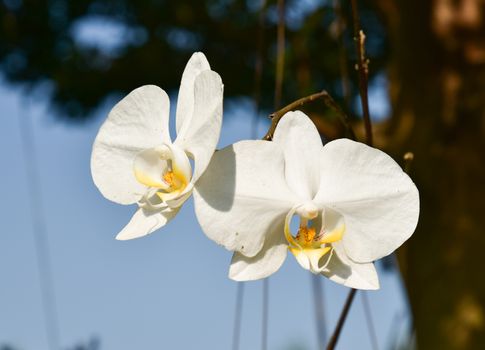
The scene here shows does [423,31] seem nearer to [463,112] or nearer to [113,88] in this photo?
[463,112]

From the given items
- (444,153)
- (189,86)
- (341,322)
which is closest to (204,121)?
(189,86)

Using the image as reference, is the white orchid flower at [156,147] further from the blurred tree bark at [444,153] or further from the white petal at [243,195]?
the blurred tree bark at [444,153]

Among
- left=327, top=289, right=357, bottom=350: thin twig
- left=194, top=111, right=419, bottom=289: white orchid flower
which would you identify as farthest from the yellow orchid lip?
left=327, top=289, right=357, bottom=350: thin twig

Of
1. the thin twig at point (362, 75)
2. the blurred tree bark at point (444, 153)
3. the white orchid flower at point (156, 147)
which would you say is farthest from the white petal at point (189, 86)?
the blurred tree bark at point (444, 153)

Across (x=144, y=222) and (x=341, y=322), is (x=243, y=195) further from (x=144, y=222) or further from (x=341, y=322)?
(x=341, y=322)

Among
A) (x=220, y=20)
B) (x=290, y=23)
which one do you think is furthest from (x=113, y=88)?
(x=290, y=23)

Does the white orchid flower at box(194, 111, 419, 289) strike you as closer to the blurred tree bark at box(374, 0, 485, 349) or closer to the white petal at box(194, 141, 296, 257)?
the white petal at box(194, 141, 296, 257)
